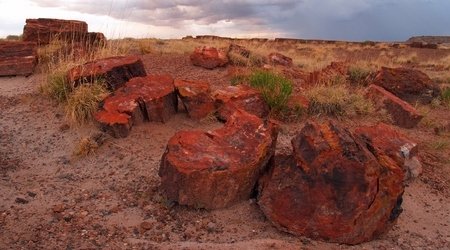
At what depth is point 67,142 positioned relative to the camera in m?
5.96

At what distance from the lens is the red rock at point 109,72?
21.9ft

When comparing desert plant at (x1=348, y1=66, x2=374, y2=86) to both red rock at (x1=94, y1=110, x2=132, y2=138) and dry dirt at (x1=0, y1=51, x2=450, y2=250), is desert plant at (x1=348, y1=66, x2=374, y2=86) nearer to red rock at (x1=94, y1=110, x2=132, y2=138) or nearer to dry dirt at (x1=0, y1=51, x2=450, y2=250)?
dry dirt at (x1=0, y1=51, x2=450, y2=250)

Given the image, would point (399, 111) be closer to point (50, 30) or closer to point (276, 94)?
point (276, 94)

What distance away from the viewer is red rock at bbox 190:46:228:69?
984 cm

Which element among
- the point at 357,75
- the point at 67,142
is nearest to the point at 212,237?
the point at 67,142

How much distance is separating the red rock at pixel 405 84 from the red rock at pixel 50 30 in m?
7.40

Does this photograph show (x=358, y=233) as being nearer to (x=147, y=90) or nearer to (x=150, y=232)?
(x=150, y=232)

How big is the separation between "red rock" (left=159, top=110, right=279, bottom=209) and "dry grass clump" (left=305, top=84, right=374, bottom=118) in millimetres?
2761

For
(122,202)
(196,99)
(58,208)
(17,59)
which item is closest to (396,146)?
(196,99)

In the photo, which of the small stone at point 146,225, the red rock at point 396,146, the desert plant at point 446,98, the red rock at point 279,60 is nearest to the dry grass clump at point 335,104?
the red rock at point 396,146

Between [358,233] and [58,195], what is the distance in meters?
3.16

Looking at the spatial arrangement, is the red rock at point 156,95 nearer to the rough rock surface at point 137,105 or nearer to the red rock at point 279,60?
the rough rock surface at point 137,105

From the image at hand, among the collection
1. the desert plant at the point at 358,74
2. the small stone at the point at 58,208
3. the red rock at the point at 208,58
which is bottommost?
the small stone at the point at 58,208

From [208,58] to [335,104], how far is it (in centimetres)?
364
